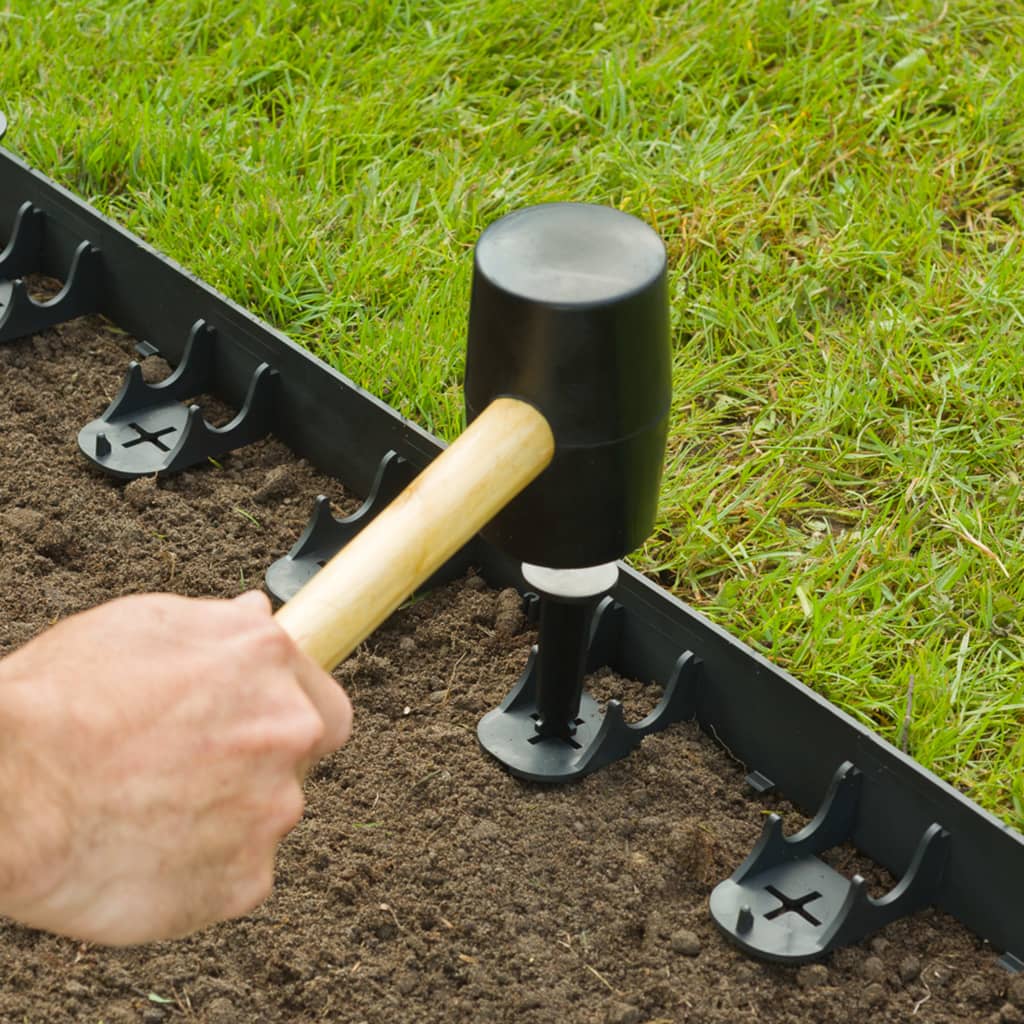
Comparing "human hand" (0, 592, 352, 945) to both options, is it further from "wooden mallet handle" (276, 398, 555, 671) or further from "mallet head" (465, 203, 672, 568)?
"mallet head" (465, 203, 672, 568)

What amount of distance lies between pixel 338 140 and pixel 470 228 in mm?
458

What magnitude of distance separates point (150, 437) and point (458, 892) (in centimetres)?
119

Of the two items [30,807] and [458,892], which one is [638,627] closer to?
[458,892]

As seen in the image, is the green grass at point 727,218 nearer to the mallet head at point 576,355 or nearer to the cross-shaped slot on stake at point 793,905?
the cross-shaped slot on stake at point 793,905

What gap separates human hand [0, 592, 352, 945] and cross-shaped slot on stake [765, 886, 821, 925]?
103 centimetres

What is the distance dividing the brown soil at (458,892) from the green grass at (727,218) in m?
0.29

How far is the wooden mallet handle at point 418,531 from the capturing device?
4.88 feet

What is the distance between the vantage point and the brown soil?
2062 millimetres

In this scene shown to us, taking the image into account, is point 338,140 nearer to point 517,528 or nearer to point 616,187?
point 616,187

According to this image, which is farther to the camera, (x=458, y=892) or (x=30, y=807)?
(x=458, y=892)

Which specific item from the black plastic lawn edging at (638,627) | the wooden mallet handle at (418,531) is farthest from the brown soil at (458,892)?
the wooden mallet handle at (418,531)

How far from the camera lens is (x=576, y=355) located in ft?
5.70

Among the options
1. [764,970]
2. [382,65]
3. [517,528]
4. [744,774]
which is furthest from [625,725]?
[382,65]

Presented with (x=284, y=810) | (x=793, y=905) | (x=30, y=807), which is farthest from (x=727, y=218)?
(x=30, y=807)
